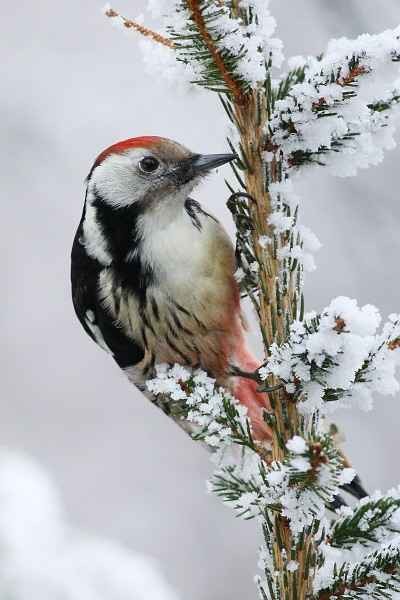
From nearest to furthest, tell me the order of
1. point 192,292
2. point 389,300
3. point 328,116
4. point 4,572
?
point 328,116
point 192,292
point 4,572
point 389,300

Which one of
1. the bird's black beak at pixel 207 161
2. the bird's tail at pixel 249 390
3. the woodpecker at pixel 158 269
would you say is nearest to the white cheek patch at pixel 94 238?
the woodpecker at pixel 158 269

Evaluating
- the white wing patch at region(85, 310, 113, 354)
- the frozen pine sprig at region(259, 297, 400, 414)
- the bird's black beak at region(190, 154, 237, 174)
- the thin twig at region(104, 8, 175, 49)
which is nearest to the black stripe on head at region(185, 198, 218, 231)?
the bird's black beak at region(190, 154, 237, 174)

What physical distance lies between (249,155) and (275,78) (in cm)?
13

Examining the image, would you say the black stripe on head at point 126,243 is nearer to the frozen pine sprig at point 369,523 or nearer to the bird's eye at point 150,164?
the bird's eye at point 150,164

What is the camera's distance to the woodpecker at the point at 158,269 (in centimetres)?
196

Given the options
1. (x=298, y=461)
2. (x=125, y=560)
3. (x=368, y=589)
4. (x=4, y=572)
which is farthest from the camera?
(x=125, y=560)

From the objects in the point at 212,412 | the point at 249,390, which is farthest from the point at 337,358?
the point at 249,390

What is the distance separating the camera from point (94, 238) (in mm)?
2088

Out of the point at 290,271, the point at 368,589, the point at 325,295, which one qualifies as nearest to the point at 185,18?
the point at 290,271

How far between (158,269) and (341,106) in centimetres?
78

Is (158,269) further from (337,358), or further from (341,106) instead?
(337,358)

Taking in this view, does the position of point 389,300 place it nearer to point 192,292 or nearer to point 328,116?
point 192,292

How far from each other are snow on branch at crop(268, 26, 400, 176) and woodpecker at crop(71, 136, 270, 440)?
21.2 inches

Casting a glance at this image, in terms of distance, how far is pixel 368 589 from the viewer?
1159 millimetres
